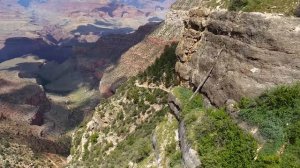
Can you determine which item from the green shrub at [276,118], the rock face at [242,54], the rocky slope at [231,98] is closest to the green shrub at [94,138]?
the rocky slope at [231,98]

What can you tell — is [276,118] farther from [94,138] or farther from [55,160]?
[55,160]

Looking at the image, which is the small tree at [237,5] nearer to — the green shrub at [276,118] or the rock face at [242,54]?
the rock face at [242,54]

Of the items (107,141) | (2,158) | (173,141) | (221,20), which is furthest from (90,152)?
(221,20)

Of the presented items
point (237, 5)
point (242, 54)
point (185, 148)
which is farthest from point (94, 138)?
point (242, 54)

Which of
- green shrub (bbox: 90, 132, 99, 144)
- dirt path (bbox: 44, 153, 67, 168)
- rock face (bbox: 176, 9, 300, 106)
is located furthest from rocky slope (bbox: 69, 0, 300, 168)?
dirt path (bbox: 44, 153, 67, 168)

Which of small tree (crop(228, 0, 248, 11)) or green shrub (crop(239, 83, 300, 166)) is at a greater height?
small tree (crop(228, 0, 248, 11))

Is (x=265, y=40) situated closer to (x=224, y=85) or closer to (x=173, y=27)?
(x=224, y=85)

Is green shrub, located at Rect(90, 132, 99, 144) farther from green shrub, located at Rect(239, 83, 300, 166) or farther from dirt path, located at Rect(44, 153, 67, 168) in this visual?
green shrub, located at Rect(239, 83, 300, 166)

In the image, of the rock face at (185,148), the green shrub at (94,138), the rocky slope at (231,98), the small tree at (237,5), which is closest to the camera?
the rocky slope at (231,98)
